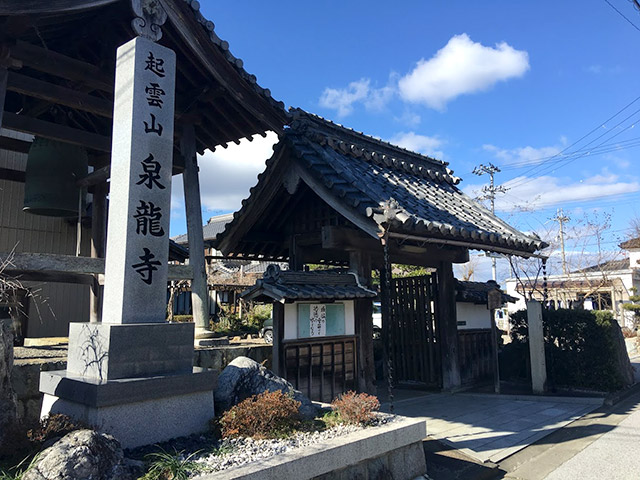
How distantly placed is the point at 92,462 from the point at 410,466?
3.41 m

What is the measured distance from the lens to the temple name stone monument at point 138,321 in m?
4.50

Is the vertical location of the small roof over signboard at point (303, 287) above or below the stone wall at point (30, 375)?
above

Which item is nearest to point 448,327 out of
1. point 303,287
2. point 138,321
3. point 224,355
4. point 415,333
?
point 415,333

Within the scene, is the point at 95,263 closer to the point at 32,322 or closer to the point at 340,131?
the point at 32,322

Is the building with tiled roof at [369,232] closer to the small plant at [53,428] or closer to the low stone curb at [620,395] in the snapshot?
the low stone curb at [620,395]

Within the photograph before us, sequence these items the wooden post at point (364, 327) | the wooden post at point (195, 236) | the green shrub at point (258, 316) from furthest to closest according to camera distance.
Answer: the green shrub at point (258, 316), the wooden post at point (364, 327), the wooden post at point (195, 236)

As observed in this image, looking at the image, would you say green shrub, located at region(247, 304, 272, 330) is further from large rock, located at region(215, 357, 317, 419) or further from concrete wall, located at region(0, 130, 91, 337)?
large rock, located at region(215, 357, 317, 419)

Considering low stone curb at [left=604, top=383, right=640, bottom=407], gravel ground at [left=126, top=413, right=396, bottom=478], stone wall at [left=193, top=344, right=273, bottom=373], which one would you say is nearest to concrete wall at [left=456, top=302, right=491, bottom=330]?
low stone curb at [left=604, top=383, right=640, bottom=407]

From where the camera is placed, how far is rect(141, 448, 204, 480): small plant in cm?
364

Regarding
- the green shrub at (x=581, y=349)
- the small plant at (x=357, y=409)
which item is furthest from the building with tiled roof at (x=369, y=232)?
the small plant at (x=357, y=409)

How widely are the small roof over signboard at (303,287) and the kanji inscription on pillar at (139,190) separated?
1.81 meters

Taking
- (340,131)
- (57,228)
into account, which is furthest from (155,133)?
(57,228)

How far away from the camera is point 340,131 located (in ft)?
35.4

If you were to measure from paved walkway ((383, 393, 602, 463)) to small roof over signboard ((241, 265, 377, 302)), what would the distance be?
7.98 feet
